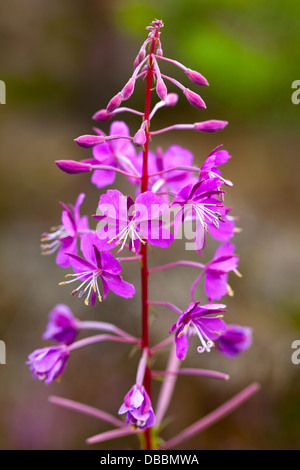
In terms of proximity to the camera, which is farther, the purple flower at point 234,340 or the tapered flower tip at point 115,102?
the purple flower at point 234,340

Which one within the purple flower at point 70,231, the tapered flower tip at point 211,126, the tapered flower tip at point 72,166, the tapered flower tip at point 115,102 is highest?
the tapered flower tip at point 115,102

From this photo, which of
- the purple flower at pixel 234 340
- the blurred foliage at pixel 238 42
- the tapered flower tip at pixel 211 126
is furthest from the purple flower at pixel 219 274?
the blurred foliage at pixel 238 42

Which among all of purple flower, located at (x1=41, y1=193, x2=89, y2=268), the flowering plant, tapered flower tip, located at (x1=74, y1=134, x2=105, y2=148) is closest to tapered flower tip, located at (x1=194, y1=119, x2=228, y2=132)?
the flowering plant

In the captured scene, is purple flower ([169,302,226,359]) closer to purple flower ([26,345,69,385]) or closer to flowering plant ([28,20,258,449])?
flowering plant ([28,20,258,449])

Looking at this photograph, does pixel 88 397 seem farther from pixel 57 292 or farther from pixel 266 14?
pixel 266 14

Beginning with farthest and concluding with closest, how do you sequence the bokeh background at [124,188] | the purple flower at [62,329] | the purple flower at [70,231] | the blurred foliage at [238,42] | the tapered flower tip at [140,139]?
the blurred foliage at [238,42] < the bokeh background at [124,188] < the purple flower at [62,329] < the purple flower at [70,231] < the tapered flower tip at [140,139]

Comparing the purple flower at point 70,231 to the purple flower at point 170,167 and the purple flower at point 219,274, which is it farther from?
the purple flower at point 219,274

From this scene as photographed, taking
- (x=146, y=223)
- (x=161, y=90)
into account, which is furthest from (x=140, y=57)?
(x=146, y=223)

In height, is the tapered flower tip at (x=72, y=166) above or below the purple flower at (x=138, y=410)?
above
